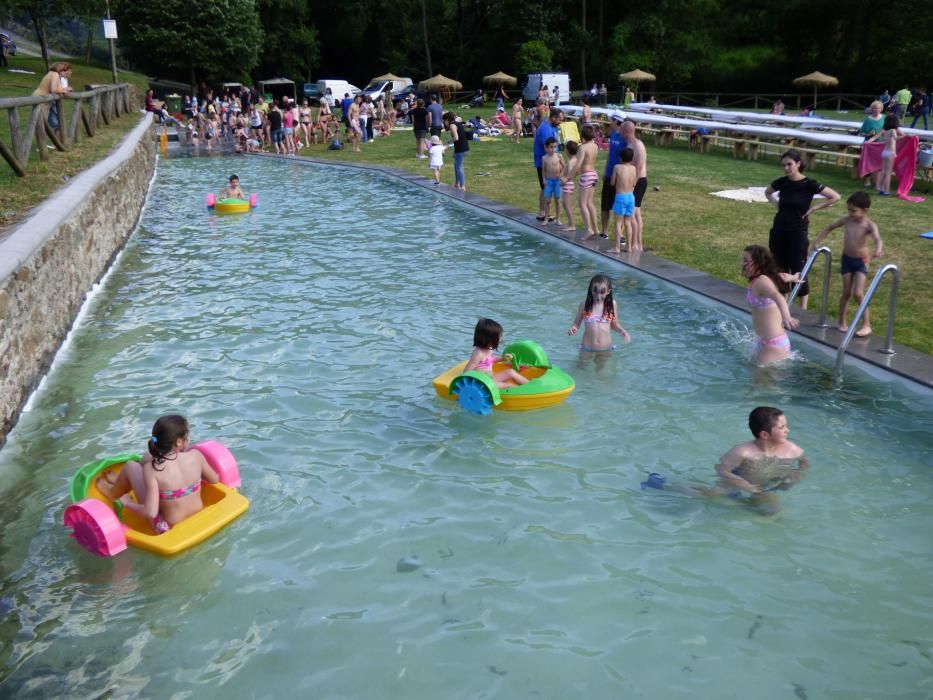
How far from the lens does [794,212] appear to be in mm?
8117

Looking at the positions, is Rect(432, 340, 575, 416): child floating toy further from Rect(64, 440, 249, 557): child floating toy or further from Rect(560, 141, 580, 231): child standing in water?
Rect(560, 141, 580, 231): child standing in water

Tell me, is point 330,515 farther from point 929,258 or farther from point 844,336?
point 929,258

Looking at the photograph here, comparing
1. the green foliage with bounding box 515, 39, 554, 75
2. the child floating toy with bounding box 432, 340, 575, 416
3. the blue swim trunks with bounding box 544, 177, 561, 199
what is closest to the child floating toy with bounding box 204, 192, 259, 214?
the blue swim trunks with bounding box 544, 177, 561, 199

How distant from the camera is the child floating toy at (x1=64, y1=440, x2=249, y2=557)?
4.58 meters

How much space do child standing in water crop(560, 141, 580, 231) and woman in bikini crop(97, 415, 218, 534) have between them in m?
8.11

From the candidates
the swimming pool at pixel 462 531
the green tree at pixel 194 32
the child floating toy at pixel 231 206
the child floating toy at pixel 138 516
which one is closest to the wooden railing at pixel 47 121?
the child floating toy at pixel 231 206

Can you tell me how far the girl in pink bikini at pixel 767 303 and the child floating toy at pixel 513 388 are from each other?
177 centimetres

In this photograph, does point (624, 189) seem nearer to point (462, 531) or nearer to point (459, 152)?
point (459, 152)

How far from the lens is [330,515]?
526cm

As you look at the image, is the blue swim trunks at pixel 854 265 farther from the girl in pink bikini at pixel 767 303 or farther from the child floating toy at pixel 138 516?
the child floating toy at pixel 138 516

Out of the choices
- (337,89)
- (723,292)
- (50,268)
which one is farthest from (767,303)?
(337,89)

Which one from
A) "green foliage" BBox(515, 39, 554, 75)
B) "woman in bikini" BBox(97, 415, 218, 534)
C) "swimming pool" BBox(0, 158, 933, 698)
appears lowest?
"swimming pool" BBox(0, 158, 933, 698)

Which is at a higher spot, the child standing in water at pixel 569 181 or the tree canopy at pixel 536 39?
the tree canopy at pixel 536 39

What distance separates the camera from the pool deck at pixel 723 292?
6.80 m
